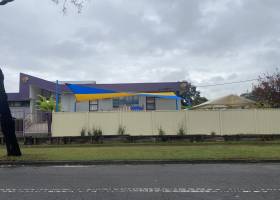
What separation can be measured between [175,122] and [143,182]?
915cm

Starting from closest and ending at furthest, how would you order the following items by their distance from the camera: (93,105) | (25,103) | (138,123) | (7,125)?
1. (7,125)
2. (138,123)
3. (93,105)
4. (25,103)

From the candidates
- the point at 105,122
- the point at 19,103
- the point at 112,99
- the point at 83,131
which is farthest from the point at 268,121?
the point at 19,103

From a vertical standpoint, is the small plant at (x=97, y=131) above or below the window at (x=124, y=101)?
below

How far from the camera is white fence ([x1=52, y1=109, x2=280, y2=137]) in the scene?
47.4ft

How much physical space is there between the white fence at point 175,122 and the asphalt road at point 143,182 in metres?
6.74

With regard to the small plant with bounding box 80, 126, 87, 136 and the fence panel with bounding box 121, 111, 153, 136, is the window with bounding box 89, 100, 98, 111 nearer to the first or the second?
the small plant with bounding box 80, 126, 87, 136

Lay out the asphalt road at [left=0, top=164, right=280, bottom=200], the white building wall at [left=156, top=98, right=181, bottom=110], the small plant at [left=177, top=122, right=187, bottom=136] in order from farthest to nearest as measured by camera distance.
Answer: the white building wall at [left=156, top=98, right=181, bottom=110] < the small plant at [left=177, top=122, right=187, bottom=136] < the asphalt road at [left=0, top=164, right=280, bottom=200]

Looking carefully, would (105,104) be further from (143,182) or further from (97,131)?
(143,182)

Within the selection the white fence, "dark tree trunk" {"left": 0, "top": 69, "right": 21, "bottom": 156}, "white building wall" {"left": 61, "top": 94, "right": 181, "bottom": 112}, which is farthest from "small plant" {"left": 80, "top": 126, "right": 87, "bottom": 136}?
"white building wall" {"left": 61, "top": 94, "right": 181, "bottom": 112}

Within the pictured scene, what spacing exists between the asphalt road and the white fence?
265 inches

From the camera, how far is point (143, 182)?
579cm

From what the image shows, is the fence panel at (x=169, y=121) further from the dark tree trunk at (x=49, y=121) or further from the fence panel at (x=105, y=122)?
the dark tree trunk at (x=49, y=121)

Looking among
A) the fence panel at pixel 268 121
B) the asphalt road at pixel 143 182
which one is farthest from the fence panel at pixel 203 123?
the asphalt road at pixel 143 182

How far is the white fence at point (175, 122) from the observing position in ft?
47.4
